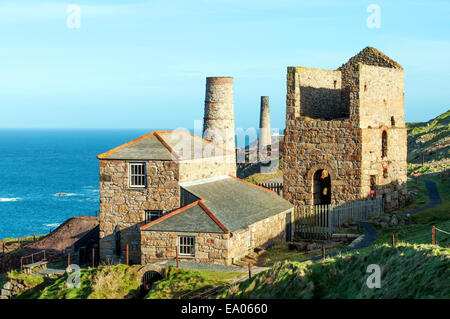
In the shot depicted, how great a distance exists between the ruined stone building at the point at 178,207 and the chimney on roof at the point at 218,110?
31.2 feet

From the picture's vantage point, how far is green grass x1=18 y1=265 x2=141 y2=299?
23.8 m

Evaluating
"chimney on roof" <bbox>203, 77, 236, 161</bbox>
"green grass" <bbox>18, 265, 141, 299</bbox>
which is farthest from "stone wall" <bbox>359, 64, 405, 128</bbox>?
"green grass" <bbox>18, 265, 141, 299</bbox>

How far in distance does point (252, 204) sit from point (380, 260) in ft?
43.2

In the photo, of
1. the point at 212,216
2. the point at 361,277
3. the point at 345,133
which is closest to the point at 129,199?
the point at 212,216

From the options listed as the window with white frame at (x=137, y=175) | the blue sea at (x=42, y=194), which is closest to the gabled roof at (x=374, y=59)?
the window with white frame at (x=137, y=175)

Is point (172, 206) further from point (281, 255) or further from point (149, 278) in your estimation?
point (281, 255)

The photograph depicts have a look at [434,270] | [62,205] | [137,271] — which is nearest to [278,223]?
[137,271]

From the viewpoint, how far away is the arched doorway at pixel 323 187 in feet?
117

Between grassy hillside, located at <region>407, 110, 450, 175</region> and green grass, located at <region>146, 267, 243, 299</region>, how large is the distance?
118ft

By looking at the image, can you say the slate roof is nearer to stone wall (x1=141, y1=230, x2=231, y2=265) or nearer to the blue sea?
stone wall (x1=141, y1=230, x2=231, y2=265)

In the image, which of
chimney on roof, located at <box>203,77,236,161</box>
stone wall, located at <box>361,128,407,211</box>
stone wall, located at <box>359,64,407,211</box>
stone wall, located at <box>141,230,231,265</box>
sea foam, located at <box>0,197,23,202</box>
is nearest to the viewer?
stone wall, located at <box>141,230,231,265</box>

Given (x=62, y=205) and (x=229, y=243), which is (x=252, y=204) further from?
(x=62, y=205)

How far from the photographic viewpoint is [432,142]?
7481cm
